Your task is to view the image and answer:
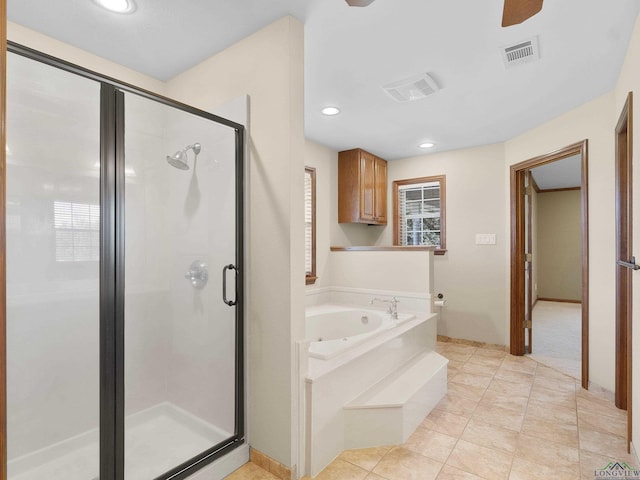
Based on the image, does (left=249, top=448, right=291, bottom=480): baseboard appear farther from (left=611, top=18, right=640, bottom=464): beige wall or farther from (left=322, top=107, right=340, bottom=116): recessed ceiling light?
(left=322, top=107, right=340, bottom=116): recessed ceiling light

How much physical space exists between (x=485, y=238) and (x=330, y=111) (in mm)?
2365

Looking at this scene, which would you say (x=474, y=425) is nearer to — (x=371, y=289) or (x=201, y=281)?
(x=371, y=289)

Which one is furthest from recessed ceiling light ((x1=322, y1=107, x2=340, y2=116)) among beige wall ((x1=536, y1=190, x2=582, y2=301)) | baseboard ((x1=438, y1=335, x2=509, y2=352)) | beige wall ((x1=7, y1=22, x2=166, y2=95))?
beige wall ((x1=536, y1=190, x2=582, y2=301))

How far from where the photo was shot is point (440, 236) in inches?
170

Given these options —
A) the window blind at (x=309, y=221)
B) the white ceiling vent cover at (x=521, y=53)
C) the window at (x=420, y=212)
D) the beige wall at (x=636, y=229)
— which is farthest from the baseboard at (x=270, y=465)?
the window at (x=420, y=212)

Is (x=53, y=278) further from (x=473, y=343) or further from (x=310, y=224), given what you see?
(x=473, y=343)

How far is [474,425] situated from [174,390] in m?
1.91

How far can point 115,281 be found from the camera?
1414 mm

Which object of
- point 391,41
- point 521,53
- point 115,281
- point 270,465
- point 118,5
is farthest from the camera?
point 521,53

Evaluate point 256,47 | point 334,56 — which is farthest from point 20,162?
point 334,56

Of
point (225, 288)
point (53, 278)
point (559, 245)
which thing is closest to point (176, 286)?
point (225, 288)

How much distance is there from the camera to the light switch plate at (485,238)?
3898 millimetres

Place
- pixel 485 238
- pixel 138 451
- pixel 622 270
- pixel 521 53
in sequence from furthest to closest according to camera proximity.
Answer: pixel 485 238 < pixel 622 270 < pixel 521 53 < pixel 138 451

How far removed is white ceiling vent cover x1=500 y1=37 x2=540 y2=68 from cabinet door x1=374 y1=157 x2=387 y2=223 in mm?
2292
